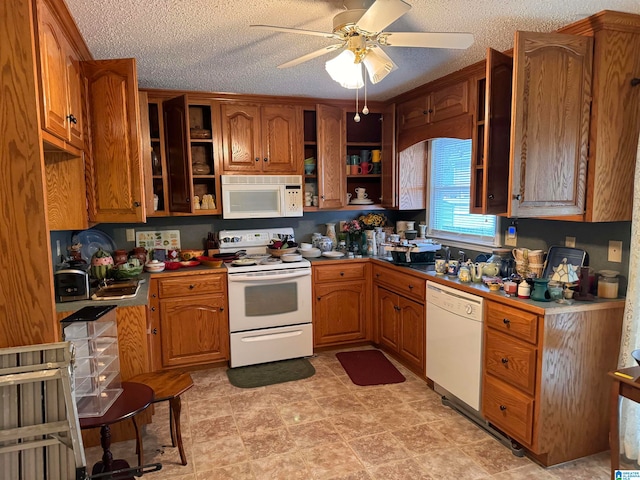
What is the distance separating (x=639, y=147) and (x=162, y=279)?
3164 mm

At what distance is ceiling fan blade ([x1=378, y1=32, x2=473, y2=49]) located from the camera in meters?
1.82

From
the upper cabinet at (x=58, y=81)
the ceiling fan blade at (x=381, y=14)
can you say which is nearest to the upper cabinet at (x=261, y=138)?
the upper cabinet at (x=58, y=81)

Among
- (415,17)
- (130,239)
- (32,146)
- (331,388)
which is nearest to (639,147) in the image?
(415,17)

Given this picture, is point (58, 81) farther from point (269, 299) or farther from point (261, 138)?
point (269, 299)

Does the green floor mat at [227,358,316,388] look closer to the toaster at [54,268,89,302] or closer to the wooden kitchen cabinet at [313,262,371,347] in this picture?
the wooden kitchen cabinet at [313,262,371,347]

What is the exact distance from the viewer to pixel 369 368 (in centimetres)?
352

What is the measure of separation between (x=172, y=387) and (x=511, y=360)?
6.07 feet

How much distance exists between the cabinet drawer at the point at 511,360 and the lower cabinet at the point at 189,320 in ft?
6.78

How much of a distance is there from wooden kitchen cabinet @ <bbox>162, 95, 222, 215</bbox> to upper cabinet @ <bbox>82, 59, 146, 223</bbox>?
777 millimetres

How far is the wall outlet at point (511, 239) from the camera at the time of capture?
303cm

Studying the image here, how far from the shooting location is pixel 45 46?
173 cm

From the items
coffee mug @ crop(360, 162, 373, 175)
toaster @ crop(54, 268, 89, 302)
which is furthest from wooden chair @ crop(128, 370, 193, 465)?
coffee mug @ crop(360, 162, 373, 175)

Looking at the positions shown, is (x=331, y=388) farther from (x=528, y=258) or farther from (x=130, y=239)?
(x=130, y=239)

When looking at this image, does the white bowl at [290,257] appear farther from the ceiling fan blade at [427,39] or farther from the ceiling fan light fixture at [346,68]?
the ceiling fan blade at [427,39]
